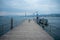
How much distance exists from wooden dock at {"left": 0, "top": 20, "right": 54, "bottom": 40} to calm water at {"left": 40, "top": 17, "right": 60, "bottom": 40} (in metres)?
0.13

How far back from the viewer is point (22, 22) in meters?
3.49

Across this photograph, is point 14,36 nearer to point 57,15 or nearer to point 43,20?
point 43,20

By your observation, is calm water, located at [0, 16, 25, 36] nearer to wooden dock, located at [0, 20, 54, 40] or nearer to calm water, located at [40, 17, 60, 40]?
wooden dock, located at [0, 20, 54, 40]

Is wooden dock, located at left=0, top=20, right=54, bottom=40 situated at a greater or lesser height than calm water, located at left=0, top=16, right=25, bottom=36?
lesser

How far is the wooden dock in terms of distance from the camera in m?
3.42

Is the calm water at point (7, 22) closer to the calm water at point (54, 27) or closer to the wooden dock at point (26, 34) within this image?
the wooden dock at point (26, 34)

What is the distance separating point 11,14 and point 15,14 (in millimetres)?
81

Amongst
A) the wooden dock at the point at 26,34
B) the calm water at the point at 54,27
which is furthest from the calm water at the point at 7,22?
the calm water at the point at 54,27

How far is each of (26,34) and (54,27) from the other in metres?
0.64

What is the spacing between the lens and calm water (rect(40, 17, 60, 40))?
135 inches

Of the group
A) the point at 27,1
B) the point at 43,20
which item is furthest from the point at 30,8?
the point at 43,20

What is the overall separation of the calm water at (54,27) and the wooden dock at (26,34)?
13cm

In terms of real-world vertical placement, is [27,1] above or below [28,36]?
above

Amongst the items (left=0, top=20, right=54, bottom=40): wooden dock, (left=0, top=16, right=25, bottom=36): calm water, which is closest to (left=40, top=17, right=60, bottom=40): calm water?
(left=0, top=20, right=54, bottom=40): wooden dock
